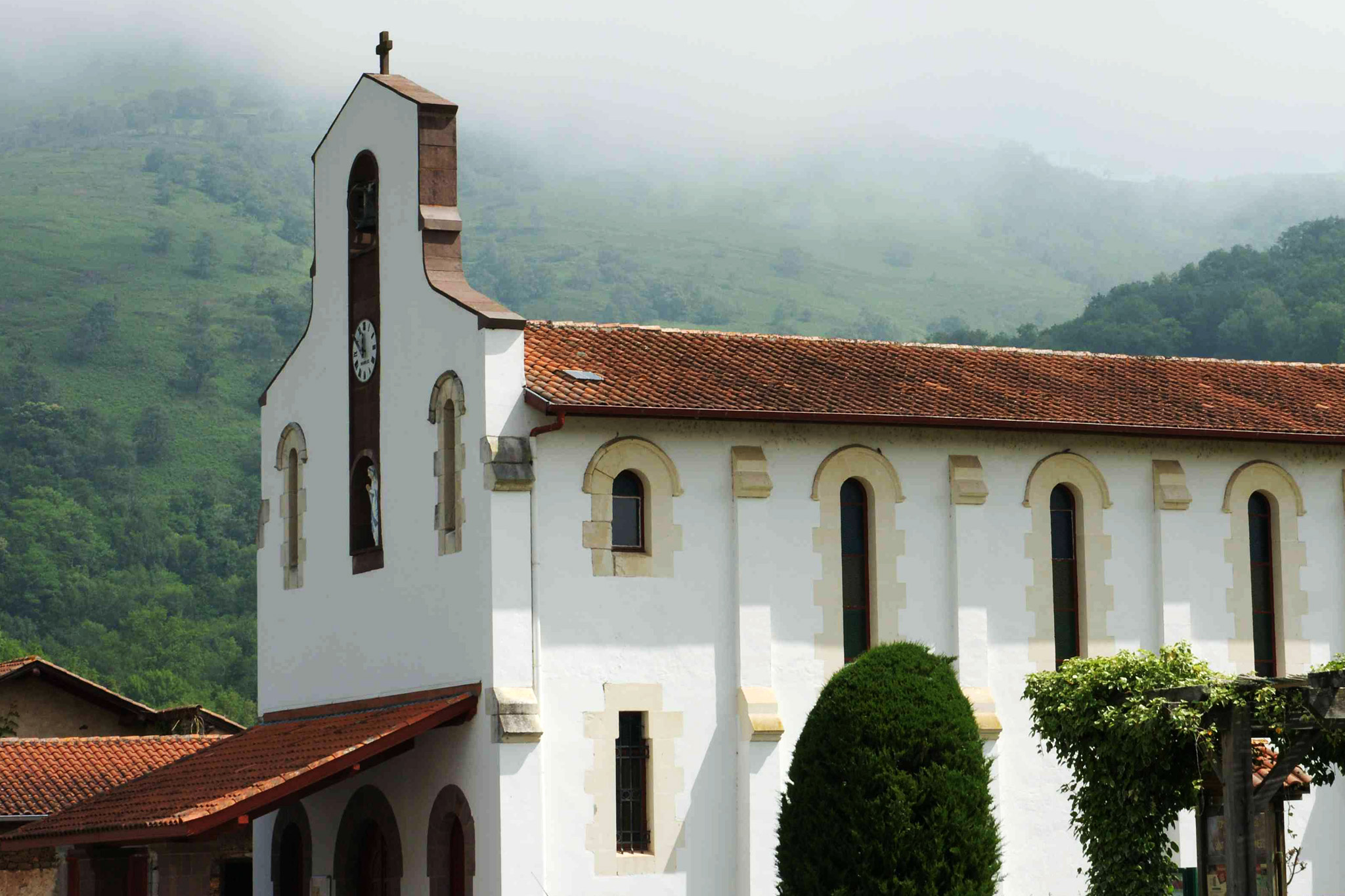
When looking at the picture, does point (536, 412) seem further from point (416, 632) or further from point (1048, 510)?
point (1048, 510)

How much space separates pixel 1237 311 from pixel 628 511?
66.2 metres

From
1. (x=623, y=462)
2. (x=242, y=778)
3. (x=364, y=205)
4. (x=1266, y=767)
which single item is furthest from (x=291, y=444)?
(x=1266, y=767)

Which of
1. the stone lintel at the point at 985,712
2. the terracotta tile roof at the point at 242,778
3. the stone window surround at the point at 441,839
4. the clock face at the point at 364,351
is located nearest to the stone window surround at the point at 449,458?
the terracotta tile roof at the point at 242,778

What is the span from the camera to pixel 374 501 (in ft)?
94.1

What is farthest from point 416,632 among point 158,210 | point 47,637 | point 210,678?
point 158,210

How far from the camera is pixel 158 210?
17438 cm

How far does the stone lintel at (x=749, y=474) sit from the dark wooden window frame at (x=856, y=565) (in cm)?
133

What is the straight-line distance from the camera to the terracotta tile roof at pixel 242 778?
23.7 meters

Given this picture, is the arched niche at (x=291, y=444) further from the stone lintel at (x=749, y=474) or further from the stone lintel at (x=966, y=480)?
the stone lintel at (x=966, y=480)

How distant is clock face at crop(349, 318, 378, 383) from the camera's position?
29.1 meters

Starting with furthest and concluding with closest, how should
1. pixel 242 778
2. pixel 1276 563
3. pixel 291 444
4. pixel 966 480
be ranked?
pixel 291 444 → pixel 1276 563 → pixel 966 480 → pixel 242 778

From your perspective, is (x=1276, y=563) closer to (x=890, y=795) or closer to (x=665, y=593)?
(x=665, y=593)

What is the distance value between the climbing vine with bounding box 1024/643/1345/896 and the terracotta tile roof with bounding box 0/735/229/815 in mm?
18988

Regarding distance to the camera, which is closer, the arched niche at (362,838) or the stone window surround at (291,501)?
the arched niche at (362,838)
